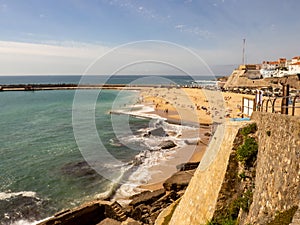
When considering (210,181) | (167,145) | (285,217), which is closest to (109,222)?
(210,181)

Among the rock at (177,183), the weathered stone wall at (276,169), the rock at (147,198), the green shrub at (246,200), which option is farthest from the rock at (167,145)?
the weathered stone wall at (276,169)

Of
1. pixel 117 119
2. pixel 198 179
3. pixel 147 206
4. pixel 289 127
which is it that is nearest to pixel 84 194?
pixel 147 206

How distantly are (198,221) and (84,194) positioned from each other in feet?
37.2

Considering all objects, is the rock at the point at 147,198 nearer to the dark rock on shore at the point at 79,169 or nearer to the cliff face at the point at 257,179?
the cliff face at the point at 257,179

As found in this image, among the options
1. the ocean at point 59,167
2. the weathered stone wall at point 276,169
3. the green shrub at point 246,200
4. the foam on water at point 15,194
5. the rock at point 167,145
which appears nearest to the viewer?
the weathered stone wall at point 276,169

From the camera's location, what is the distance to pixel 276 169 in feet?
18.8

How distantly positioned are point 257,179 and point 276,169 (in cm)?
111

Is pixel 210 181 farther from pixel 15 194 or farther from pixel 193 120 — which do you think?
pixel 193 120

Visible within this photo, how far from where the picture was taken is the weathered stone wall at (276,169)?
501 centimetres

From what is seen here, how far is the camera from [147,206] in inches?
534

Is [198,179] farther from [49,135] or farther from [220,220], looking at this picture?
[49,135]

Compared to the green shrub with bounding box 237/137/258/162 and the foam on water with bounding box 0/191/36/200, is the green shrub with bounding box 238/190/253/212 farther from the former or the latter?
the foam on water with bounding box 0/191/36/200

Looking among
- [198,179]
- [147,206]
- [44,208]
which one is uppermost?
[198,179]

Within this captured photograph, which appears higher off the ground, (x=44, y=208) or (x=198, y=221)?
(x=198, y=221)
